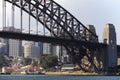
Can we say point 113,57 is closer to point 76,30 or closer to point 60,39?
point 76,30

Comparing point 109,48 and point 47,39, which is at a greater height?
point 47,39

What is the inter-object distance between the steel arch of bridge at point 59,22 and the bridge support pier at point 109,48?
319 centimetres

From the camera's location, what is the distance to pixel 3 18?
12612 cm

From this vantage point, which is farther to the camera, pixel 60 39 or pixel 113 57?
pixel 113 57

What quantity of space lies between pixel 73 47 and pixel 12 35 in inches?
1151

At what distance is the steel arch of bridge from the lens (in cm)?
13588

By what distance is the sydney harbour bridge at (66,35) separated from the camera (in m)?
132

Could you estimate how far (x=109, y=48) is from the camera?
15388 centimetres

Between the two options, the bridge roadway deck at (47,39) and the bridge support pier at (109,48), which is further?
the bridge support pier at (109,48)

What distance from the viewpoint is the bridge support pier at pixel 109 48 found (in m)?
154

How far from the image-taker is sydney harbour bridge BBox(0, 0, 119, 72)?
131625 mm

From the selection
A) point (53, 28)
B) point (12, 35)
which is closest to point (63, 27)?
point (53, 28)

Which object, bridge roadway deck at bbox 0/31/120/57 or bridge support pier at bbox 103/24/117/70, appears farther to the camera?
bridge support pier at bbox 103/24/117/70

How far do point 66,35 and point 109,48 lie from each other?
51.9ft
